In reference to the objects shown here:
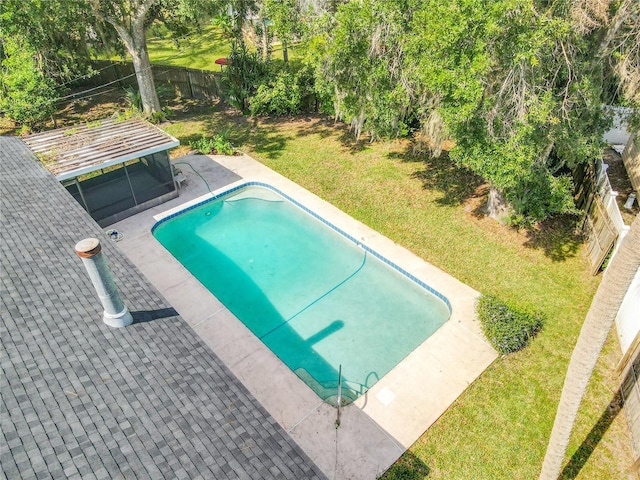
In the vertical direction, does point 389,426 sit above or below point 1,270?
below

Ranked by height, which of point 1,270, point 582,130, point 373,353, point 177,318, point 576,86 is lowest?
point 373,353

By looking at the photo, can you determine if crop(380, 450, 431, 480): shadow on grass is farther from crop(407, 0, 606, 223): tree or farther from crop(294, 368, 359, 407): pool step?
crop(407, 0, 606, 223): tree

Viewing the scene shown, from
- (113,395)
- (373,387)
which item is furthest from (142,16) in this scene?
(373,387)

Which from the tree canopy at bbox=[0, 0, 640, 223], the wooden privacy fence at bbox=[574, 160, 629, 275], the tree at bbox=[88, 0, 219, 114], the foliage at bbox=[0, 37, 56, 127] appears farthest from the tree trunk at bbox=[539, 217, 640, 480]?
the foliage at bbox=[0, 37, 56, 127]

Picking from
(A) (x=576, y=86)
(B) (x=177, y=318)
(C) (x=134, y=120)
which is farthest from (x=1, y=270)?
(A) (x=576, y=86)

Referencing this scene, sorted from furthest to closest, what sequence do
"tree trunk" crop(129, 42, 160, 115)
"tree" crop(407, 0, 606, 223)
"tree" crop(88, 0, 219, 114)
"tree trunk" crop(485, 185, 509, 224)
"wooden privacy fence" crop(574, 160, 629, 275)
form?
"tree trunk" crop(129, 42, 160, 115)
"tree" crop(88, 0, 219, 114)
"tree trunk" crop(485, 185, 509, 224)
"wooden privacy fence" crop(574, 160, 629, 275)
"tree" crop(407, 0, 606, 223)

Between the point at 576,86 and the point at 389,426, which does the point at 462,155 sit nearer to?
the point at 576,86

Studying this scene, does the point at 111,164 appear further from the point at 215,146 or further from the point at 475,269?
the point at 475,269

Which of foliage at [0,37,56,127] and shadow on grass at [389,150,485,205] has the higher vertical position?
foliage at [0,37,56,127]
